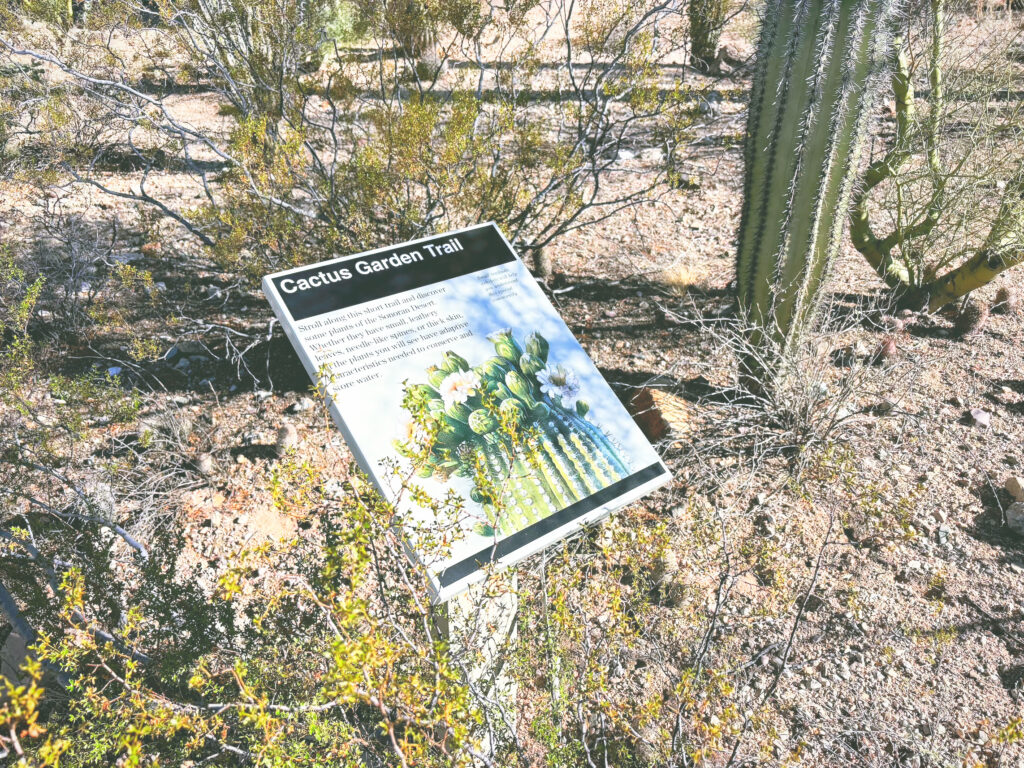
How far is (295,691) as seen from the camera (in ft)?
6.64

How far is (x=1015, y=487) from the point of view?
9.16ft

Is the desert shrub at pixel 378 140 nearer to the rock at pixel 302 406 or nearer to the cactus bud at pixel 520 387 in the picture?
the rock at pixel 302 406

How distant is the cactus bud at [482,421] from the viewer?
1.96 meters

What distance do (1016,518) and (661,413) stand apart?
1465 mm

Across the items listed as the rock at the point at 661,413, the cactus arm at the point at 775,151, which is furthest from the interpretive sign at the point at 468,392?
the cactus arm at the point at 775,151

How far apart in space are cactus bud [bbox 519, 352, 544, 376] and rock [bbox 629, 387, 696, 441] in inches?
45.2

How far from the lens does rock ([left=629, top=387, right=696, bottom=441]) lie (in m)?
3.14

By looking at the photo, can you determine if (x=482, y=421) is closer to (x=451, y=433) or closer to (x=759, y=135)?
(x=451, y=433)

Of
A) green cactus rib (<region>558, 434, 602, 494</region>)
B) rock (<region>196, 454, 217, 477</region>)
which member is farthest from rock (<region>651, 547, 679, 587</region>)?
rock (<region>196, 454, 217, 477</region>)

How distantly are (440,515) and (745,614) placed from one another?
137 centimetres

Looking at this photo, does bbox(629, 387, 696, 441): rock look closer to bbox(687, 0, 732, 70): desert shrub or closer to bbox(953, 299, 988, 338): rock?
bbox(953, 299, 988, 338): rock

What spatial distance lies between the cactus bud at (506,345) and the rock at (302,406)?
65.4 inches

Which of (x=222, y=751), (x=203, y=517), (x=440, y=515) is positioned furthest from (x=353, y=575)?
(x=203, y=517)

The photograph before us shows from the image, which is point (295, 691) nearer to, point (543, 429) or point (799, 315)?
point (543, 429)
